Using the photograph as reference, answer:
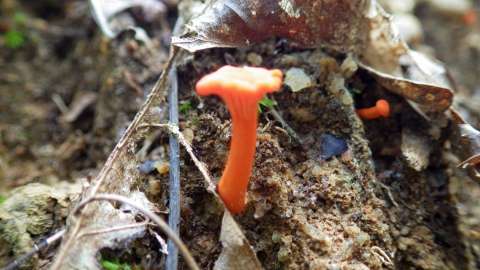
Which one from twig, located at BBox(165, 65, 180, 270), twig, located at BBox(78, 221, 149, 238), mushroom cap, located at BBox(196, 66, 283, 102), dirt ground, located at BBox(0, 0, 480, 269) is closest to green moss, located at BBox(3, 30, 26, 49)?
dirt ground, located at BBox(0, 0, 480, 269)

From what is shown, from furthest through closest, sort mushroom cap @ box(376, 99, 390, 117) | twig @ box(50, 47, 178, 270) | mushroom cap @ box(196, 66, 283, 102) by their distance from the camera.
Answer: mushroom cap @ box(376, 99, 390, 117) → twig @ box(50, 47, 178, 270) → mushroom cap @ box(196, 66, 283, 102)

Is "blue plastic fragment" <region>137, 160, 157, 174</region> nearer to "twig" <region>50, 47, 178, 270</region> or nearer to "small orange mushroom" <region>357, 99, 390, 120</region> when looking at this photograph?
"twig" <region>50, 47, 178, 270</region>

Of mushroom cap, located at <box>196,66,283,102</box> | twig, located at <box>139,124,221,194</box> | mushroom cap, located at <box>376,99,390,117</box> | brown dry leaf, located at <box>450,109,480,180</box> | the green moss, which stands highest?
mushroom cap, located at <box>196,66,283,102</box>

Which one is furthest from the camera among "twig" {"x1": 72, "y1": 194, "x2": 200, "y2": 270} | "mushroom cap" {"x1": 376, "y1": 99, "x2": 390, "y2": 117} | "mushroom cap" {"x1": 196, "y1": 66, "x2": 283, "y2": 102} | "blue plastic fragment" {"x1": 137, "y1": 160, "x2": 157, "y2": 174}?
"mushroom cap" {"x1": 376, "y1": 99, "x2": 390, "y2": 117}

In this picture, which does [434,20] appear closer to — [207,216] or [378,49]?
[378,49]

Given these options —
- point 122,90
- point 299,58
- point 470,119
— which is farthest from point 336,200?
point 122,90

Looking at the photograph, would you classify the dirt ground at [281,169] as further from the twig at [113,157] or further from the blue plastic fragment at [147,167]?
the twig at [113,157]
